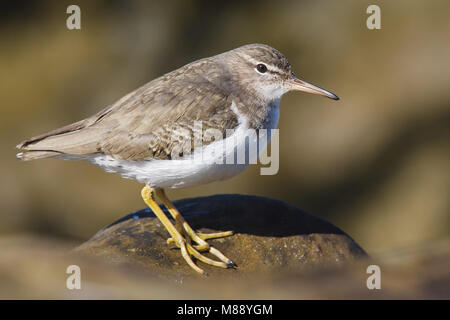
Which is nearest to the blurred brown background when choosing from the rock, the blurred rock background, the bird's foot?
the blurred rock background

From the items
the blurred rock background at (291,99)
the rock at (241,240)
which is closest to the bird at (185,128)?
the rock at (241,240)

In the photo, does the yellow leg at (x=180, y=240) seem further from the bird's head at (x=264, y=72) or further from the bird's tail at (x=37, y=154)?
the bird's head at (x=264, y=72)

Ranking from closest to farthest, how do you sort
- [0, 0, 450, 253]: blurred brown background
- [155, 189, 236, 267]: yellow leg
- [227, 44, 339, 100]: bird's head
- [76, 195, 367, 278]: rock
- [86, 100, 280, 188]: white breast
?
[86, 100, 280, 188]: white breast, [76, 195, 367, 278]: rock, [155, 189, 236, 267]: yellow leg, [227, 44, 339, 100]: bird's head, [0, 0, 450, 253]: blurred brown background

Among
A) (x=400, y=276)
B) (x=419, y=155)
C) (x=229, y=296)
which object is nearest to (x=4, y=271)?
(x=229, y=296)

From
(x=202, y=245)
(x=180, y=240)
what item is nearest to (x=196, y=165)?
(x=180, y=240)

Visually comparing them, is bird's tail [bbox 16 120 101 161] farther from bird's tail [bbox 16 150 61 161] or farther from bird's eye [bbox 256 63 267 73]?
bird's eye [bbox 256 63 267 73]
